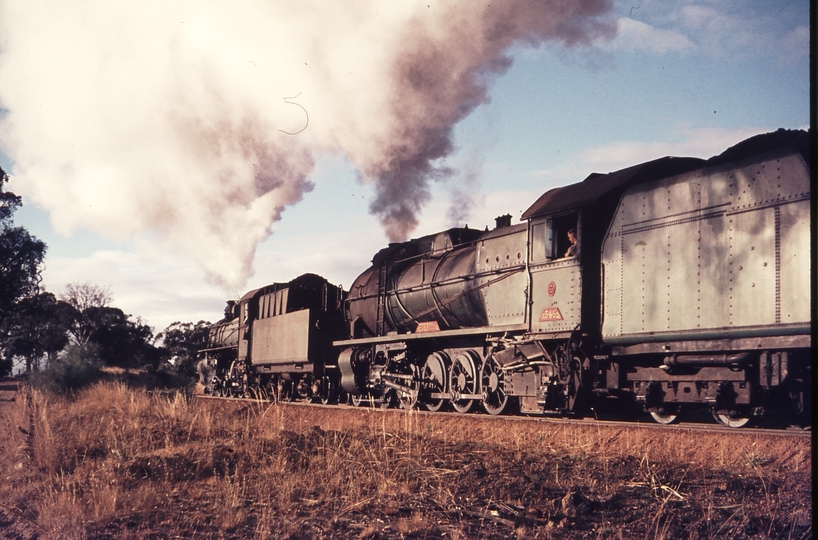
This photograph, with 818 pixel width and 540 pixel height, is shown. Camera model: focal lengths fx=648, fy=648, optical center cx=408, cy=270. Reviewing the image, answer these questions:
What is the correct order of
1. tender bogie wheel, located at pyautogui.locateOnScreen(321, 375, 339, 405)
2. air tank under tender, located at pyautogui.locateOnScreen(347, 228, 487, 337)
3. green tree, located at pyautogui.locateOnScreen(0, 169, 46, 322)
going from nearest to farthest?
1. air tank under tender, located at pyautogui.locateOnScreen(347, 228, 487, 337)
2. tender bogie wheel, located at pyautogui.locateOnScreen(321, 375, 339, 405)
3. green tree, located at pyautogui.locateOnScreen(0, 169, 46, 322)

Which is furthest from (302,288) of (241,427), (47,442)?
(47,442)

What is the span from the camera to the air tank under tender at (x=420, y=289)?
41.9 feet

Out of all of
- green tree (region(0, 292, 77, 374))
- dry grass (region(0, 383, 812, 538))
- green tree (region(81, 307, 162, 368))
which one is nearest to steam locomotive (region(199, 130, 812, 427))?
dry grass (region(0, 383, 812, 538))

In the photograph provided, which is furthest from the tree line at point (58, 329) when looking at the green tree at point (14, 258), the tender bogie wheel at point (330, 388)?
the tender bogie wheel at point (330, 388)

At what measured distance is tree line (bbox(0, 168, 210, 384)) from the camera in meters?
33.8

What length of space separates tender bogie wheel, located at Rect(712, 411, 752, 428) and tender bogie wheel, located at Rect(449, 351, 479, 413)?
4.44m

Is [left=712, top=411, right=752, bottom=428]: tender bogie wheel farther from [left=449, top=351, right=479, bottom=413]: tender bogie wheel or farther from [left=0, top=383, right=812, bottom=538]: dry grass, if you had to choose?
[left=449, top=351, right=479, bottom=413]: tender bogie wheel

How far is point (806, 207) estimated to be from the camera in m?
7.20

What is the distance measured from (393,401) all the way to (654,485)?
9.42 meters

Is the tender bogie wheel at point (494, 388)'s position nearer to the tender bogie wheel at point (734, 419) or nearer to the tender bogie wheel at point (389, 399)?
the tender bogie wheel at point (389, 399)

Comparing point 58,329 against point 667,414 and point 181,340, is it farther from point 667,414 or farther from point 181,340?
point 667,414

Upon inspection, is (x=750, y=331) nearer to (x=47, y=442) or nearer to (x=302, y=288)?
(x=47, y=442)

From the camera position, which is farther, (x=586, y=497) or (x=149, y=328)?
(x=149, y=328)

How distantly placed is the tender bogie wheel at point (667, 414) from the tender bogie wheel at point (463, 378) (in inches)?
136
